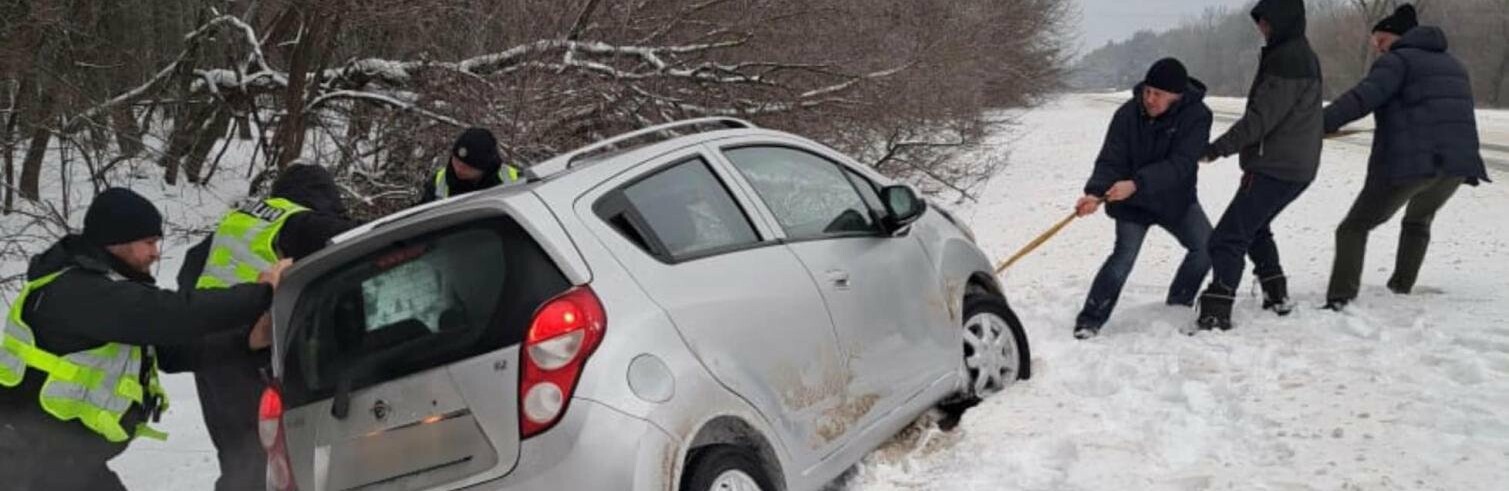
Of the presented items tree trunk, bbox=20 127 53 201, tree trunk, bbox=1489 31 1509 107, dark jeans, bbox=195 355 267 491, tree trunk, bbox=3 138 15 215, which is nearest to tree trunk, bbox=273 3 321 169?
Answer: tree trunk, bbox=20 127 53 201

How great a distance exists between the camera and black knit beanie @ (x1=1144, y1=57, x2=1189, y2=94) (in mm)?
5688

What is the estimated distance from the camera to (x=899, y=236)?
4.47 meters

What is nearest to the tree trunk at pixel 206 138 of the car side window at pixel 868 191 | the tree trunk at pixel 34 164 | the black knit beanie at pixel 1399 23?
the tree trunk at pixel 34 164

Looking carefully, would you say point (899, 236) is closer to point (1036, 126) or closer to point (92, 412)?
point (92, 412)

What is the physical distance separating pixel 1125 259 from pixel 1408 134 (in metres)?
1.62

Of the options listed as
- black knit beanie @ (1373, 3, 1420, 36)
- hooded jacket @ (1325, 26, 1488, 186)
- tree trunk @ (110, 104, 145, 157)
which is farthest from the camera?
tree trunk @ (110, 104, 145, 157)

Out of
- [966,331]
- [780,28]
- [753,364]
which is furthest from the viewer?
[780,28]

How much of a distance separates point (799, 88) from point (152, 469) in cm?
876

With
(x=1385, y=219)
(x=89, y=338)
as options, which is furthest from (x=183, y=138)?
(x=1385, y=219)

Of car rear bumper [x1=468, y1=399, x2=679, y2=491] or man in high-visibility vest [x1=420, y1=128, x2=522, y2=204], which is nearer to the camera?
car rear bumper [x1=468, y1=399, x2=679, y2=491]

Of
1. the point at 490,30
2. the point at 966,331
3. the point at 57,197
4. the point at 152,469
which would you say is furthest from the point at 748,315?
the point at 57,197

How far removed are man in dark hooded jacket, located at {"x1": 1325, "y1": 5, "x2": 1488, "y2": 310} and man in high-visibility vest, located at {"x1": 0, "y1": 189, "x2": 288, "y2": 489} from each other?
214 inches

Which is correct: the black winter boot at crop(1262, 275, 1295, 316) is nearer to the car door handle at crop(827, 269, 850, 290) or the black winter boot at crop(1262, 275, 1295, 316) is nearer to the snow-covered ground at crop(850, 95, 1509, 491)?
the snow-covered ground at crop(850, 95, 1509, 491)

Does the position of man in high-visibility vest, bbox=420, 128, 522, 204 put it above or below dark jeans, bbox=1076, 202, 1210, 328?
above
